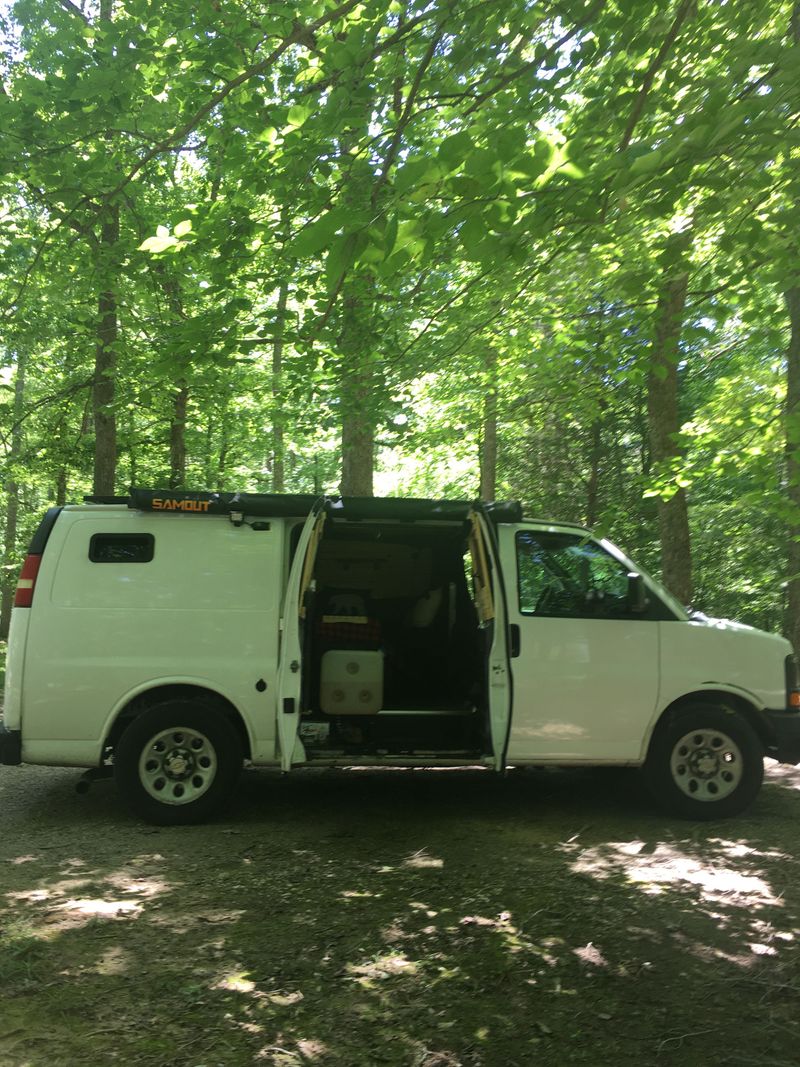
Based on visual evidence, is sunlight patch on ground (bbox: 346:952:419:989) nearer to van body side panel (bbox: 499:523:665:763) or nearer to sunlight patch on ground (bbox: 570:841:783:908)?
sunlight patch on ground (bbox: 570:841:783:908)

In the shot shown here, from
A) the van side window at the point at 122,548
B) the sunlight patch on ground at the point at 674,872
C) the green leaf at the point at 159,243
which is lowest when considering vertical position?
the sunlight patch on ground at the point at 674,872

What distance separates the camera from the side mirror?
5812mm

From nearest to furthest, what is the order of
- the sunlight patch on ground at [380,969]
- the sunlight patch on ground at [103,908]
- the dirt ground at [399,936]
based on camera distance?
the dirt ground at [399,936] < the sunlight patch on ground at [380,969] < the sunlight patch on ground at [103,908]

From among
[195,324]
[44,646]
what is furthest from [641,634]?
[44,646]

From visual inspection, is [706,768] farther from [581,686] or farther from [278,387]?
[278,387]

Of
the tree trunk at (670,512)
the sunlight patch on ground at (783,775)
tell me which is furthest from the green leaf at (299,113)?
the tree trunk at (670,512)

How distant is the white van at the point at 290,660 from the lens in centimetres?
552

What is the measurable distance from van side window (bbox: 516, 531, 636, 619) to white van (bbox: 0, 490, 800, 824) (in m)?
0.01

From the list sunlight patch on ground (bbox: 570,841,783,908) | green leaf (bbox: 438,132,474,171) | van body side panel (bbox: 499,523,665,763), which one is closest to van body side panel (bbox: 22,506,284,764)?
van body side panel (bbox: 499,523,665,763)

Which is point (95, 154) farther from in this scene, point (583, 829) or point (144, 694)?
point (583, 829)

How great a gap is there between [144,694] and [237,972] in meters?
2.61

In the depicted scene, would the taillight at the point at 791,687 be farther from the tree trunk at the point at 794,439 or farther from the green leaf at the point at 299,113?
the green leaf at the point at 299,113

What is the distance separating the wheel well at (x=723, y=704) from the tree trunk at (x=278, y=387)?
3993 millimetres

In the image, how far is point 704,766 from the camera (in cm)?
579
